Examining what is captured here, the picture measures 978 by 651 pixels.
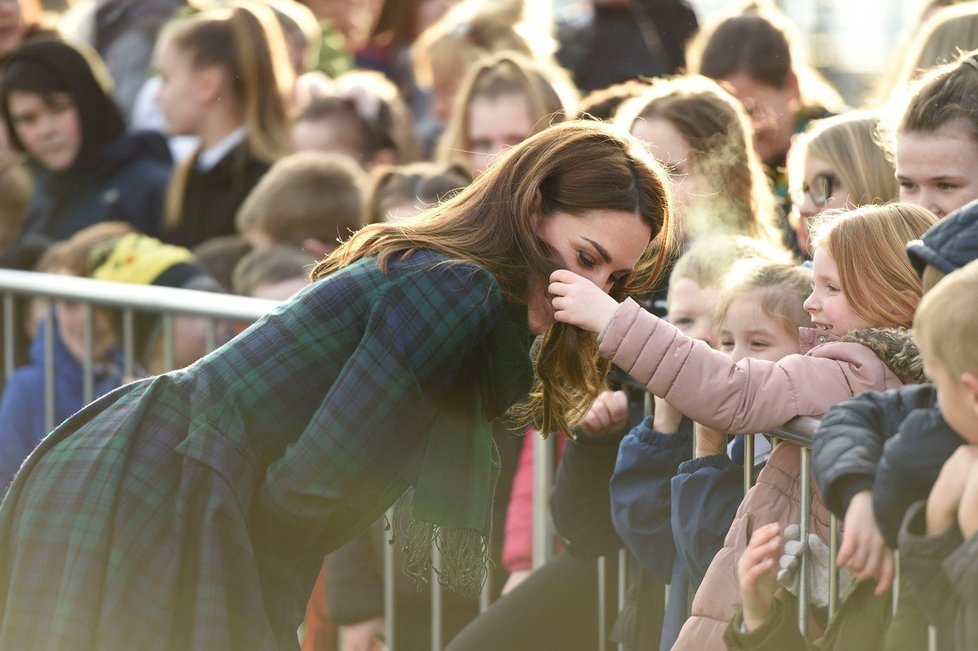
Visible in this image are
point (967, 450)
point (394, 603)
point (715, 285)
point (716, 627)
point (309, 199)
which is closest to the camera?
point (967, 450)

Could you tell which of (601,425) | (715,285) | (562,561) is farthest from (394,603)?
(715,285)

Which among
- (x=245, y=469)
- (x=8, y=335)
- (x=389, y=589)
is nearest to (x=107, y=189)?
(x=8, y=335)

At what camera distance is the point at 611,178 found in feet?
11.0

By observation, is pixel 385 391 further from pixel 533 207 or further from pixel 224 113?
pixel 224 113

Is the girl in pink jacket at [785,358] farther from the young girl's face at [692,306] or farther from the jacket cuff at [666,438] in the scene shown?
the young girl's face at [692,306]

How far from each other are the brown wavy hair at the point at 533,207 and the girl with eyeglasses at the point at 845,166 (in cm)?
80

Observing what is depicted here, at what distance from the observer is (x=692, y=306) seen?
3.99 meters

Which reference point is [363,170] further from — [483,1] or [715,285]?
[715,285]

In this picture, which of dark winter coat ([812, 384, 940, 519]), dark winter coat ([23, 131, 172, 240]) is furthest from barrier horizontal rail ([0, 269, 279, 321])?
dark winter coat ([812, 384, 940, 519])

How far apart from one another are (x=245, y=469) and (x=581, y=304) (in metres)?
0.73

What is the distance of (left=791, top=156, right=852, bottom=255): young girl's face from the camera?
4168 millimetres

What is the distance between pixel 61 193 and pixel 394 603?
296 cm

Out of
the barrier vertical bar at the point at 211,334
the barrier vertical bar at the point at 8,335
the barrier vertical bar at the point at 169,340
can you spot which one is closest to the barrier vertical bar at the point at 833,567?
the barrier vertical bar at the point at 211,334

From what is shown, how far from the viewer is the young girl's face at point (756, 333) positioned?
11.7ft
